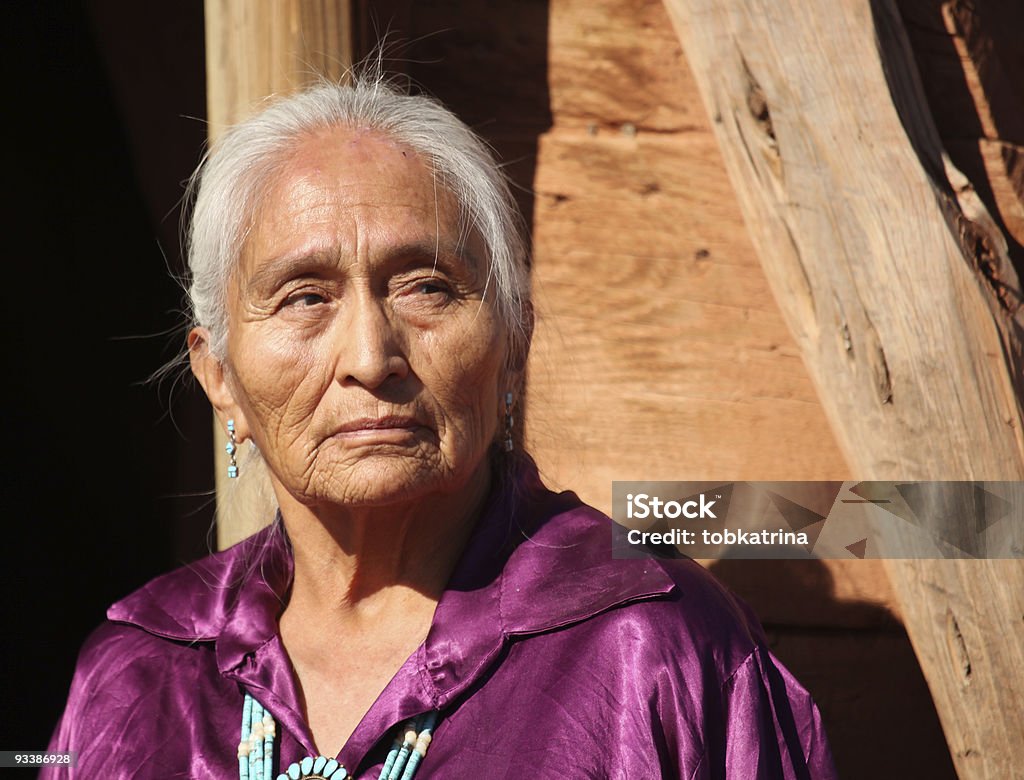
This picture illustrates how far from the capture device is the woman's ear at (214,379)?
84.0 inches

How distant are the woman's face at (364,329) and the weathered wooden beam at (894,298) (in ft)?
1.96

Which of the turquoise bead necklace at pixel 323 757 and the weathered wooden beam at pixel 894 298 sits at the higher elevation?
the weathered wooden beam at pixel 894 298

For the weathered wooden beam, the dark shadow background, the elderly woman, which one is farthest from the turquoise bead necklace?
the dark shadow background

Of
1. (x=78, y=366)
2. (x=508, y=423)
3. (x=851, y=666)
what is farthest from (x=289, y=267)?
(x=78, y=366)

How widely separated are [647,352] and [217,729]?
1.28 metres

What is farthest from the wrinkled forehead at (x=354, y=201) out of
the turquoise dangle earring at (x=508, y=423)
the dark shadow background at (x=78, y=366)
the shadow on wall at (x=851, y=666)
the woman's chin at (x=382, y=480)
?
the dark shadow background at (x=78, y=366)

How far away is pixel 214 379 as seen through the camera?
2176 millimetres

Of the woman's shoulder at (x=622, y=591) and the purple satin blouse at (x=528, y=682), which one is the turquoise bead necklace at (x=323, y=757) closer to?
the purple satin blouse at (x=528, y=682)

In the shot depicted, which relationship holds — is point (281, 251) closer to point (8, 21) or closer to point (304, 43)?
point (304, 43)

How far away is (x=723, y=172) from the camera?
266 cm

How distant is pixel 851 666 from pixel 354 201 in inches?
61.9

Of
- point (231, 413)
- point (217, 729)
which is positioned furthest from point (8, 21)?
point (217, 729)

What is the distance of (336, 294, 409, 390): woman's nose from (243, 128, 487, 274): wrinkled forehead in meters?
0.12

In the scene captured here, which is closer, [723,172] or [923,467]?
[923,467]
